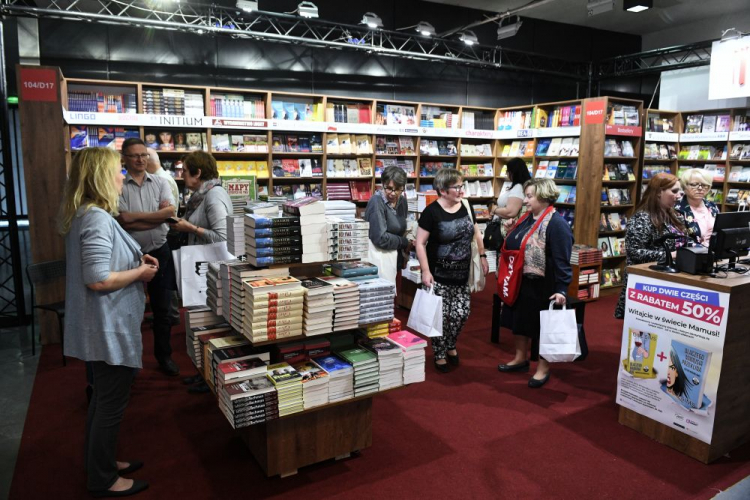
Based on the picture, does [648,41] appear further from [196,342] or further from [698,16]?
[196,342]

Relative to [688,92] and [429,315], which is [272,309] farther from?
[688,92]

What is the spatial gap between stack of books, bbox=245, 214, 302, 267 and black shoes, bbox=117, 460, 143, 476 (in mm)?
1339

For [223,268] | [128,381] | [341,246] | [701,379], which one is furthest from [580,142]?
[128,381]

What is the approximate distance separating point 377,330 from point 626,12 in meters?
8.62

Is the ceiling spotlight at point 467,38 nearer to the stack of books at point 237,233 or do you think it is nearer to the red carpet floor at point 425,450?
the red carpet floor at point 425,450

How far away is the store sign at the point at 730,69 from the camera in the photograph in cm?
686

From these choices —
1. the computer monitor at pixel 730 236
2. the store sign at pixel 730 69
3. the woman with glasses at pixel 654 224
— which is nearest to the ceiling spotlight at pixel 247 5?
the woman with glasses at pixel 654 224

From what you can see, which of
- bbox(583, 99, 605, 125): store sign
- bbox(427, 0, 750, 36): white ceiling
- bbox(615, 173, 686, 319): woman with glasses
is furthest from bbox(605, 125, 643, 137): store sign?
bbox(615, 173, 686, 319): woman with glasses

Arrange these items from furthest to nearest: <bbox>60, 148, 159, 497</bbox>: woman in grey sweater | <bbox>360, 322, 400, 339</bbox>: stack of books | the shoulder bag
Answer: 1. the shoulder bag
2. <bbox>360, 322, 400, 339</bbox>: stack of books
3. <bbox>60, 148, 159, 497</bbox>: woman in grey sweater

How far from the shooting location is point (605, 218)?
7246 millimetres

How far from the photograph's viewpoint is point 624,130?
6883 mm

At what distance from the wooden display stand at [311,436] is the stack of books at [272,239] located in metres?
0.79

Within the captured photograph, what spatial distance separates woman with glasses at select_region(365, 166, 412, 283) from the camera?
4.41 metres

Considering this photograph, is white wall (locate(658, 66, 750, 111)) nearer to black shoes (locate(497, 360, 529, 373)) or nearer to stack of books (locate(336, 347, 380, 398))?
black shoes (locate(497, 360, 529, 373))
